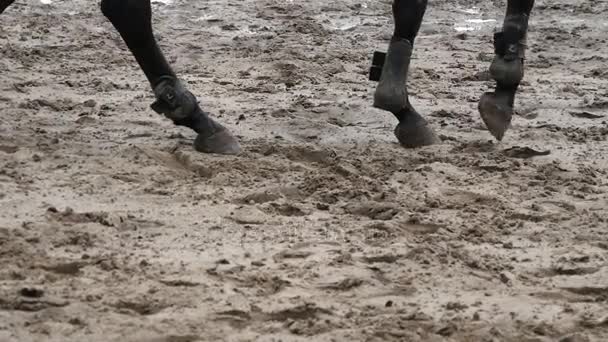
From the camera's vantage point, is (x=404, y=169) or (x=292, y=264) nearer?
(x=292, y=264)

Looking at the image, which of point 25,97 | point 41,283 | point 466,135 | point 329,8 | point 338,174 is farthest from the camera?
point 329,8

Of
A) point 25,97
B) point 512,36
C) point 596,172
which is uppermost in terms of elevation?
point 512,36

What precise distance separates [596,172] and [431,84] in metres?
1.75

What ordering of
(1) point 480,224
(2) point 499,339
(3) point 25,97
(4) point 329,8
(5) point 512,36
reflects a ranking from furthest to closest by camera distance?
(4) point 329,8 → (3) point 25,97 → (5) point 512,36 → (1) point 480,224 → (2) point 499,339

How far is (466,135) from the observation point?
509 centimetres

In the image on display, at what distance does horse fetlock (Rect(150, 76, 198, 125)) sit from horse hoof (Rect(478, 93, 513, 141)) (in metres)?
1.28

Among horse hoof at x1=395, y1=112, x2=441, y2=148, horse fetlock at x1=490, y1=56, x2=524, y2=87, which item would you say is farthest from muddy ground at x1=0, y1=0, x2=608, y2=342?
horse fetlock at x1=490, y1=56, x2=524, y2=87

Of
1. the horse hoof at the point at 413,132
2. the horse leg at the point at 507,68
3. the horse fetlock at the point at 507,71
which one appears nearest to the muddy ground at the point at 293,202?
the horse hoof at the point at 413,132

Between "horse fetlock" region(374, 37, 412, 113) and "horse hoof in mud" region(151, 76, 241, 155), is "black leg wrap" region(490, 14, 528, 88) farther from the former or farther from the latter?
"horse hoof in mud" region(151, 76, 241, 155)

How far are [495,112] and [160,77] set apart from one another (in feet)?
4.82

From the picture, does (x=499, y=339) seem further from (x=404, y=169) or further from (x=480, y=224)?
(x=404, y=169)

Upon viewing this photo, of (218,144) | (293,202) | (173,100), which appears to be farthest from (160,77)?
(293,202)

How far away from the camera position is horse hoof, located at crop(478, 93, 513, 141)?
4742 millimetres

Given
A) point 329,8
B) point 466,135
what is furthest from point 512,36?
point 329,8
